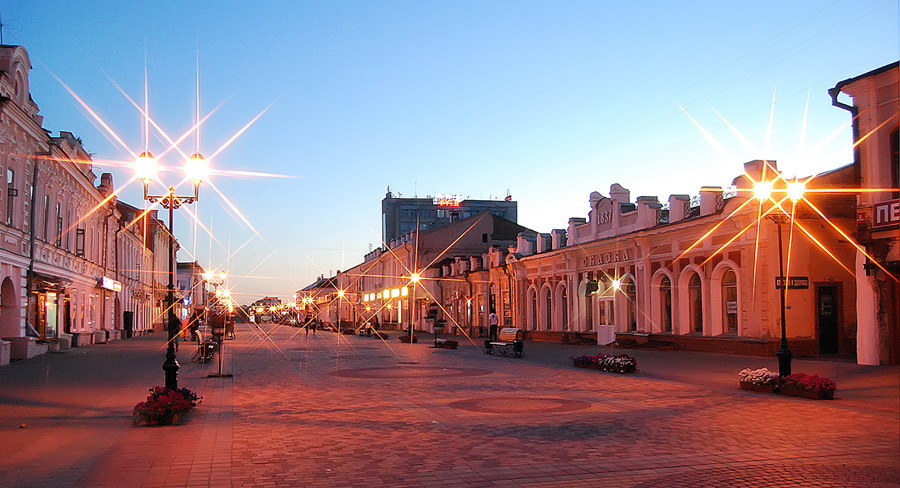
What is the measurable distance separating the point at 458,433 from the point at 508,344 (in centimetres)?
1869

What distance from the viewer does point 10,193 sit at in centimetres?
2416

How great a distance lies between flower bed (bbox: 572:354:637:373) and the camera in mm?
20344

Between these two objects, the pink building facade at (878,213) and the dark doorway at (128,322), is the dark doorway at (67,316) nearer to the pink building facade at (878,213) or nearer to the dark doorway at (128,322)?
the dark doorway at (128,322)

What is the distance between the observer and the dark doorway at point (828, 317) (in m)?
23.6

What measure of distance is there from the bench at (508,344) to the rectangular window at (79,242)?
63.6 ft

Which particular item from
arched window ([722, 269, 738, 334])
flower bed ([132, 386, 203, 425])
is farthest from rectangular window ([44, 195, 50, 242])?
arched window ([722, 269, 738, 334])

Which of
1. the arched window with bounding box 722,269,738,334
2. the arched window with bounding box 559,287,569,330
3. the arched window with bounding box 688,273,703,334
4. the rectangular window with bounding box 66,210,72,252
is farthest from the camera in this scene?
the arched window with bounding box 559,287,569,330

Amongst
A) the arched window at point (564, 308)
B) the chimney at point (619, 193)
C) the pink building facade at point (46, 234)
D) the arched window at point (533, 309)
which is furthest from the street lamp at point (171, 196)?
the arched window at point (533, 309)

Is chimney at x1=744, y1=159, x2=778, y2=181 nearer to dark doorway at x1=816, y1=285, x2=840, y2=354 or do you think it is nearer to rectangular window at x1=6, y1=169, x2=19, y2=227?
dark doorway at x1=816, y1=285, x2=840, y2=354

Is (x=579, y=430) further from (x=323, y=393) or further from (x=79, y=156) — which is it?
(x=79, y=156)

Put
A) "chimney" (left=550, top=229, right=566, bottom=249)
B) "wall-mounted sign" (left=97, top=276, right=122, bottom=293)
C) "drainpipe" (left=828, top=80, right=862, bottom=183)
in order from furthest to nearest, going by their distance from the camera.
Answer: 1. "chimney" (left=550, top=229, right=566, bottom=249)
2. "wall-mounted sign" (left=97, top=276, right=122, bottom=293)
3. "drainpipe" (left=828, top=80, right=862, bottom=183)

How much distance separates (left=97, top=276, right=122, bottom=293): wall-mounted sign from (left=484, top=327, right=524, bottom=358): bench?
21300mm

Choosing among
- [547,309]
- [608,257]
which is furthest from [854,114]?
[547,309]

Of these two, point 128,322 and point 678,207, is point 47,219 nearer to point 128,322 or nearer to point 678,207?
point 128,322
